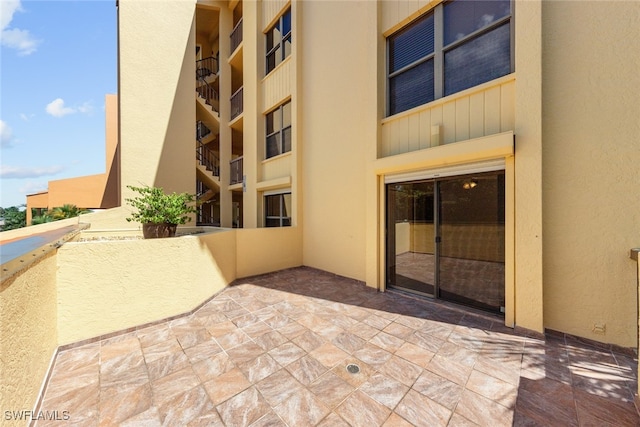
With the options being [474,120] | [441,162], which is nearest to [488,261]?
[441,162]

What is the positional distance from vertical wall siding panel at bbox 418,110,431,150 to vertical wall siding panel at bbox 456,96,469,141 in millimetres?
496

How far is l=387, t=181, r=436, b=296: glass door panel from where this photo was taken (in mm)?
4820

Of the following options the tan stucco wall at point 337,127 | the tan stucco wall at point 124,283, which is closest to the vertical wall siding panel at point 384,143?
the tan stucco wall at point 337,127

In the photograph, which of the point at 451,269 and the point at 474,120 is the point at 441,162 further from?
the point at 451,269

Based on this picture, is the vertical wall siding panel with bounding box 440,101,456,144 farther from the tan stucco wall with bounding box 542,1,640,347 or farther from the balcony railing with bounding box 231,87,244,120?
the balcony railing with bounding box 231,87,244,120

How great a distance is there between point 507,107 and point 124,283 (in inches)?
248

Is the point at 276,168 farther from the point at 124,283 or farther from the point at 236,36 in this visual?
the point at 236,36

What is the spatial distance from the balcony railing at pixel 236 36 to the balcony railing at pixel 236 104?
7.17 feet

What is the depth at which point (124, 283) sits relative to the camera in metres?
3.62

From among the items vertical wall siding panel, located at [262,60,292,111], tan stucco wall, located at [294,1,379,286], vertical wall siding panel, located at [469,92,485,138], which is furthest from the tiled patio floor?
vertical wall siding panel, located at [262,60,292,111]

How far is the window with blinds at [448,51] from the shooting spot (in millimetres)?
4027

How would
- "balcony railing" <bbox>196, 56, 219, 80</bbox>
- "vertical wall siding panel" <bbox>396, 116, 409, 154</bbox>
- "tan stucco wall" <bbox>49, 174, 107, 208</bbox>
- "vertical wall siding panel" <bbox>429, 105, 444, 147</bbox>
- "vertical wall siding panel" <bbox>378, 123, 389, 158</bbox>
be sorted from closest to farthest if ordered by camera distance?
"vertical wall siding panel" <bbox>429, 105, 444, 147</bbox> → "vertical wall siding panel" <bbox>396, 116, 409, 154</bbox> → "vertical wall siding panel" <bbox>378, 123, 389, 158</bbox> → "balcony railing" <bbox>196, 56, 219, 80</bbox> → "tan stucco wall" <bbox>49, 174, 107, 208</bbox>

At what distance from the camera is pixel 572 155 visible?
340cm

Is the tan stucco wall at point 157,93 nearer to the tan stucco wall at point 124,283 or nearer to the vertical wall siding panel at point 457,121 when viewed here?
the tan stucco wall at point 124,283
